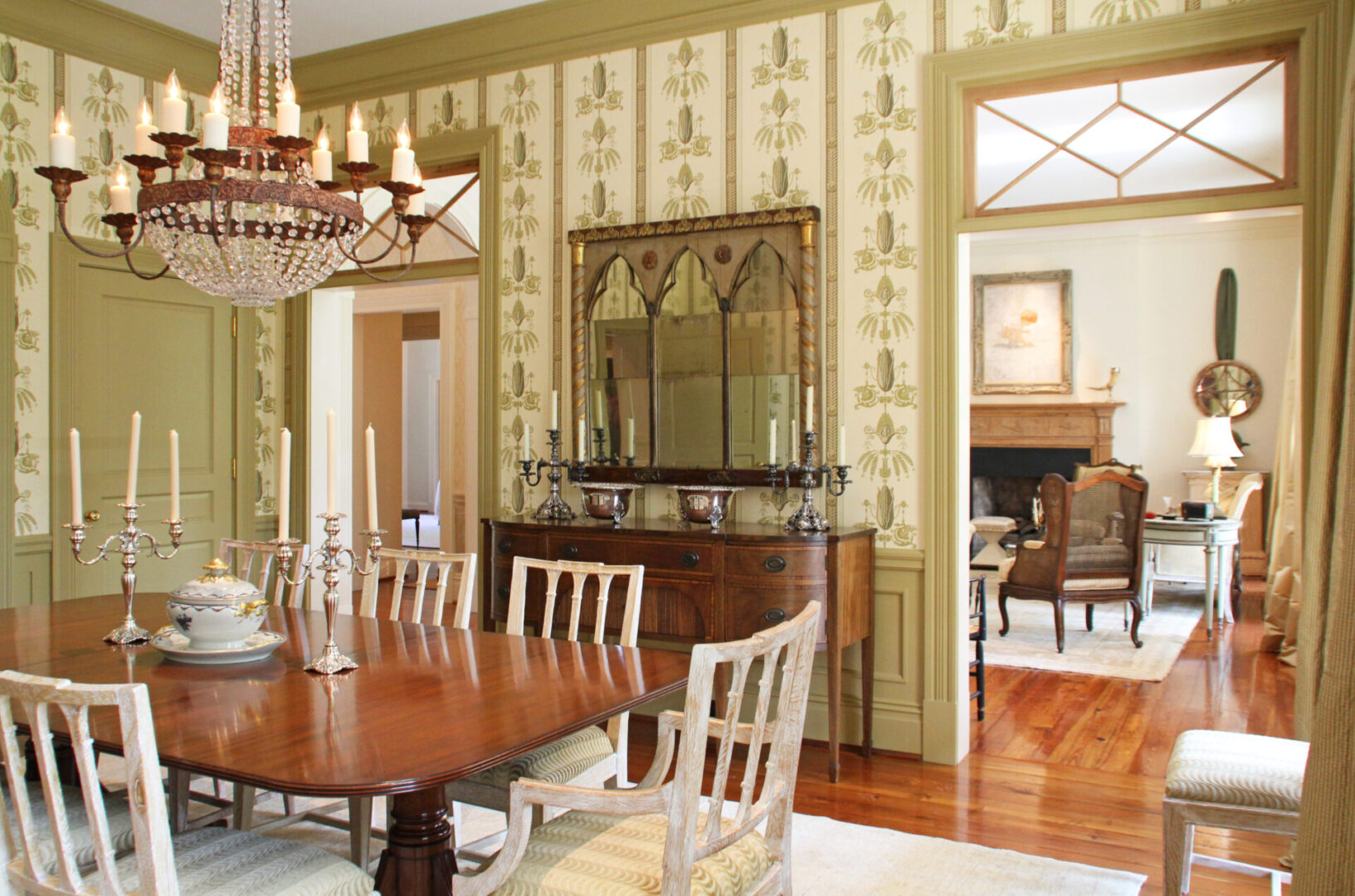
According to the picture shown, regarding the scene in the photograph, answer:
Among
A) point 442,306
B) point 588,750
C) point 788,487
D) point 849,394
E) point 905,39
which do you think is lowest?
point 588,750

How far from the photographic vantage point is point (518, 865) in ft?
6.25

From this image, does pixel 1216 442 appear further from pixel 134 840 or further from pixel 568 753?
pixel 134 840

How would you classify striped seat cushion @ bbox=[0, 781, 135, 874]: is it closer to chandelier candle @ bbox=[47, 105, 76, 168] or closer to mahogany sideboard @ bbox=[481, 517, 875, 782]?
chandelier candle @ bbox=[47, 105, 76, 168]

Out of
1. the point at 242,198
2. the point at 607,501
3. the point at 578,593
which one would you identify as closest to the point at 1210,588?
the point at 607,501

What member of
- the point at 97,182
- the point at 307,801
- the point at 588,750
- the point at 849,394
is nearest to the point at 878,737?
the point at 849,394

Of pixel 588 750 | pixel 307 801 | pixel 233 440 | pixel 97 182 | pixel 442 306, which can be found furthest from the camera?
pixel 442 306

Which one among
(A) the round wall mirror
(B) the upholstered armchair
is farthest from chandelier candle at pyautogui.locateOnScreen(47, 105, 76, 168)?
(A) the round wall mirror

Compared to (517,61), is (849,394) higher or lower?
lower

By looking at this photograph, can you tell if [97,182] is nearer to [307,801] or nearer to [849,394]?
[307,801]

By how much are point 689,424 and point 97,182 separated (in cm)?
285

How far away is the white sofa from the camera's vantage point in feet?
30.6

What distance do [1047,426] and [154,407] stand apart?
7212 mm

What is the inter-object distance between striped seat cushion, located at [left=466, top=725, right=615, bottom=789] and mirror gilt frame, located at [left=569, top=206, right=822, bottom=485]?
5.31 ft

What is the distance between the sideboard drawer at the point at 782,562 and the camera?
3.60m
